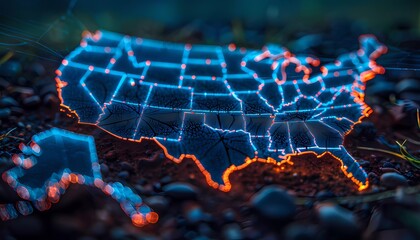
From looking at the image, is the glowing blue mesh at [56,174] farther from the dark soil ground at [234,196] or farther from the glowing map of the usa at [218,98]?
the glowing map of the usa at [218,98]

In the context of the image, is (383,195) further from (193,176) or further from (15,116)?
(15,116)

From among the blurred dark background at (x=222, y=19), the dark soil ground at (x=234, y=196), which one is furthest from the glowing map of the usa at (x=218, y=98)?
the blurred dark background at (x=222, y=19)

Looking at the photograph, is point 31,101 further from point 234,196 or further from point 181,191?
point 234,196

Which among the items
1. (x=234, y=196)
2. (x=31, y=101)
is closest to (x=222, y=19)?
(x=31, y=101)

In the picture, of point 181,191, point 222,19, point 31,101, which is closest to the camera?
point 181,191

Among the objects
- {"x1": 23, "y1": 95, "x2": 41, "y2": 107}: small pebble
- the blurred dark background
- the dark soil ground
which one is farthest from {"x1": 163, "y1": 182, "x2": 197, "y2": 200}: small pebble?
the blurred dark background
